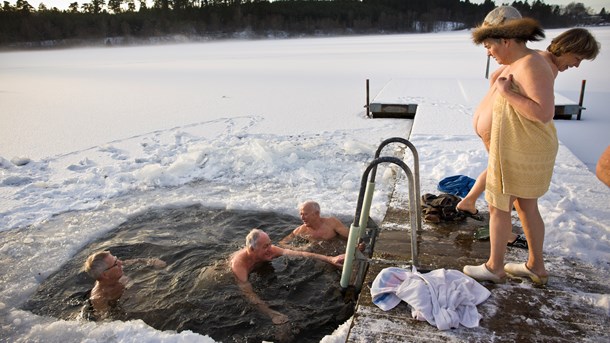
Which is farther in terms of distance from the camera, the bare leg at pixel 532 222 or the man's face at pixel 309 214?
the man's face at pixel 309 214

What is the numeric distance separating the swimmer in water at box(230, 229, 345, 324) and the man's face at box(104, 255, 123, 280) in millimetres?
1005

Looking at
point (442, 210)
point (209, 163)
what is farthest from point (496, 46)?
point (209, 163)

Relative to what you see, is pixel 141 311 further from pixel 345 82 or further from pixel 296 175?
pixel 345 82

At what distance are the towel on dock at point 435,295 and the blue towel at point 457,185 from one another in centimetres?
174

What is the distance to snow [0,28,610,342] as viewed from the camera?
371cm

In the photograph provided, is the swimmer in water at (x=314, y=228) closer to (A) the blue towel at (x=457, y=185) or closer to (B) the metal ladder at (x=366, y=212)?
(A) the blue towel at (x=457, y=185)

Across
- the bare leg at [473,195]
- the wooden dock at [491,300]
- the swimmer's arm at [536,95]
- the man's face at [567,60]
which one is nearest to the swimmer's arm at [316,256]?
the wooden dock at [491,300]

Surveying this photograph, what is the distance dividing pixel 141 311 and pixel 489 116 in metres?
3.07

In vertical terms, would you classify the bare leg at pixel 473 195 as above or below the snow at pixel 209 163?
A: above

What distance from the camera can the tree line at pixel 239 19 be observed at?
209 ft

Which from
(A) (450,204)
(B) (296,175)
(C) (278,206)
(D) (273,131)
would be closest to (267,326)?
(A) (450,204)

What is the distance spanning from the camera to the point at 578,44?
85.7 inches

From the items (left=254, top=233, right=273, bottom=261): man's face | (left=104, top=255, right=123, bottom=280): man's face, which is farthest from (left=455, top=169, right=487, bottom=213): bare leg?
(left=104, top=255, right=123, bottom=280): man's face

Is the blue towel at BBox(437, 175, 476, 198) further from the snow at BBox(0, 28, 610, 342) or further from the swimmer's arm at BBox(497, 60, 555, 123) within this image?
the swimmer's arm at BBox(497, 60, 555, 123)
